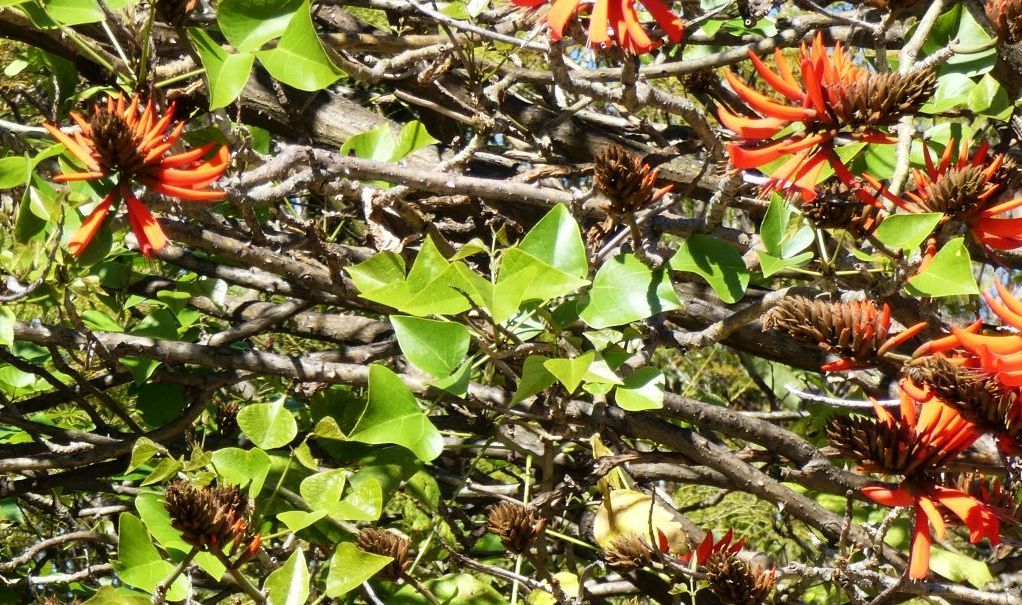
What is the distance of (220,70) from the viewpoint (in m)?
0.84

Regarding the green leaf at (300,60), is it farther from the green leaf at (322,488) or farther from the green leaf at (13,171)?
the green leaf at (322,488)

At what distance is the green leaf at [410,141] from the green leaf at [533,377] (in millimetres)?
356

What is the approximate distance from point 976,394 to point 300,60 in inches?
23.8

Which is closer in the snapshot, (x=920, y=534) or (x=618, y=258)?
(x=920, y=534)

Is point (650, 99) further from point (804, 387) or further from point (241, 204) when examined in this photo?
point (804, 387)

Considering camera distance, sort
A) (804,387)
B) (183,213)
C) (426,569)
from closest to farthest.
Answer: (183,213) < (426,569) < (804,387)

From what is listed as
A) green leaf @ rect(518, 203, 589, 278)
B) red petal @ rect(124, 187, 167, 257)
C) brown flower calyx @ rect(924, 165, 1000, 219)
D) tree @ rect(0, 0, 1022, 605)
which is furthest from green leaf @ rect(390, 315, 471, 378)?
brown flower calyx @ rect(924, 165, 1000, 219)

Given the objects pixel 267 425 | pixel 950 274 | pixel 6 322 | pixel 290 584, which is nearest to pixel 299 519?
pixel 290 584

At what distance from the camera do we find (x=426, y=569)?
1.22 m

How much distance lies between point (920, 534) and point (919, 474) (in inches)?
1.9

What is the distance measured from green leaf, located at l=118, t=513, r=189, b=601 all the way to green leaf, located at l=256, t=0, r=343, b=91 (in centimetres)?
40

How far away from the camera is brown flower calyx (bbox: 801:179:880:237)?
0.91 metres

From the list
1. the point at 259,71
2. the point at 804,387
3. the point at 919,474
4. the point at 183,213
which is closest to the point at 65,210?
the point at 183,213

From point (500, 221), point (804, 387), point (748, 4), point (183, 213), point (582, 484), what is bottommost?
point (804, 387)
